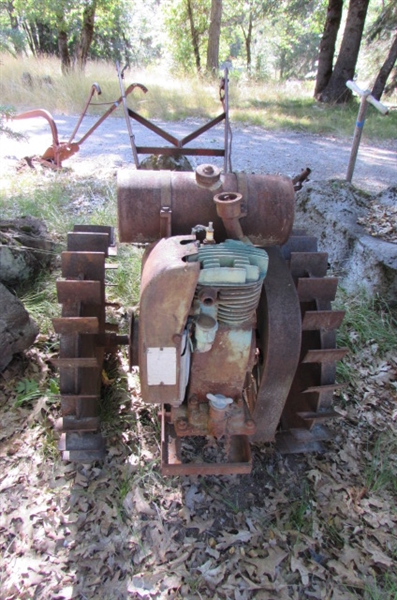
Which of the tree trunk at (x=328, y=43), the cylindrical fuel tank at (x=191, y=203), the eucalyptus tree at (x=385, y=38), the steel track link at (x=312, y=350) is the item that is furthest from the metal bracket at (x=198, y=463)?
the tree trunk at (x=328, y=43)

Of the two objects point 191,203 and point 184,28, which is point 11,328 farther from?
point 184,28

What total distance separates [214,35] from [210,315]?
49.7ft

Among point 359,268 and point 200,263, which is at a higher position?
point 200,263

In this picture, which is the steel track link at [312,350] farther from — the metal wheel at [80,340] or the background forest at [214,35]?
the background forest at [214,35]

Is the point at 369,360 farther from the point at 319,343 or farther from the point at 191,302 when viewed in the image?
the point at 191,302

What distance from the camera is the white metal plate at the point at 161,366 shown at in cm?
169

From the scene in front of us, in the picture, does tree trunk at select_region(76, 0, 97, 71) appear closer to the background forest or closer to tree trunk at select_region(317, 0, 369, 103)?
the background forest

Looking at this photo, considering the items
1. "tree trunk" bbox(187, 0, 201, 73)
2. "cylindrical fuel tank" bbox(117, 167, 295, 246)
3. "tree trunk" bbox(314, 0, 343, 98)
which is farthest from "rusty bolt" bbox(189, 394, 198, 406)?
"tree trunk" bbox(187, 0, 201, 73)

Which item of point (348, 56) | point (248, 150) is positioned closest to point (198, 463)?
point (248, 150)

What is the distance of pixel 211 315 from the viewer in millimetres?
1672

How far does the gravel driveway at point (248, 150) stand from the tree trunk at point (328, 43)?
4.06 m

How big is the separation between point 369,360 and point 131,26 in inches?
1109

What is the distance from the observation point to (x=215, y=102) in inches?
440

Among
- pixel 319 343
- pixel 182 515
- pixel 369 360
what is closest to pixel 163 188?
pixel 319 343
